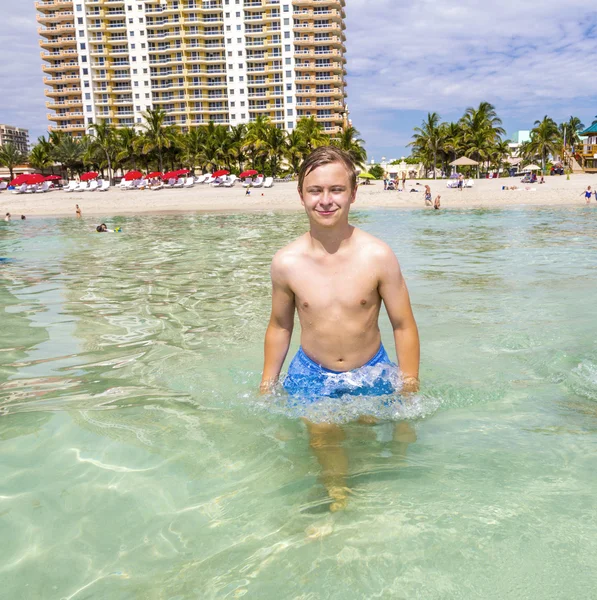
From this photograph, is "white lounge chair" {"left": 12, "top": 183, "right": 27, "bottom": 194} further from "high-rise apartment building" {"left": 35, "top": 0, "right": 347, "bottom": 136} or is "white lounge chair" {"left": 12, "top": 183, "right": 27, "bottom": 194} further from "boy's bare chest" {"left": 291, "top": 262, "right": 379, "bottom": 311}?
"boy's bare chest" {"left": 291, "top": 262, "right": 379, "bottom": 311}

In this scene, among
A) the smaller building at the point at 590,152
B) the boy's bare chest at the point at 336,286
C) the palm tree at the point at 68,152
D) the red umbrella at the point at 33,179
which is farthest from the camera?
the smaller building at the point at 590,152

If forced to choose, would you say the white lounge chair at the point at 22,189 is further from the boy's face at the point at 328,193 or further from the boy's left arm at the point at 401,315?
the boy's left arm at the point at 401,315

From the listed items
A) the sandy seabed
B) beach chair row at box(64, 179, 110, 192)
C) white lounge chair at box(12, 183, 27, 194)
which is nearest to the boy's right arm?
the sandy seabed

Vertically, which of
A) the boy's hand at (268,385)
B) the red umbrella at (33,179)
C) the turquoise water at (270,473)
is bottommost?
the turquoise water at (270,473)

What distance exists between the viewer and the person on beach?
2.69 meters

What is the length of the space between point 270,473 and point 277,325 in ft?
2.72

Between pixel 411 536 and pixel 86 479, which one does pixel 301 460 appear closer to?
pixel 411 536

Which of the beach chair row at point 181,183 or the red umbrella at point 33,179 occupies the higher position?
the red umbrella at point 33,179

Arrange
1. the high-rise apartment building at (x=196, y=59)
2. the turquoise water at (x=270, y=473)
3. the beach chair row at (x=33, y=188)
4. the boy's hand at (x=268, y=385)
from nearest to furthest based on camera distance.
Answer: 1. the turquoise water at (x=270, y=473)
2. the boy's hand at (x=268, y=385)
3. the beach chair row at (x=33, y=188)
4. the high-rise apartment building at (x=196, y=59)

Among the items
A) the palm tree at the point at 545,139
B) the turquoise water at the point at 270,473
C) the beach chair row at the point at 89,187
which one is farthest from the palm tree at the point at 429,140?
the turquoise water at the point at 270,473

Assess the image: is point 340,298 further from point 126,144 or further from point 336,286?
point 126,144

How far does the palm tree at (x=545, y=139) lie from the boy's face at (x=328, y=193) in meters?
73.2

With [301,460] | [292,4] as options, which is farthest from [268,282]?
[292,4]

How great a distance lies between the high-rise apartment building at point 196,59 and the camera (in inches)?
3241
